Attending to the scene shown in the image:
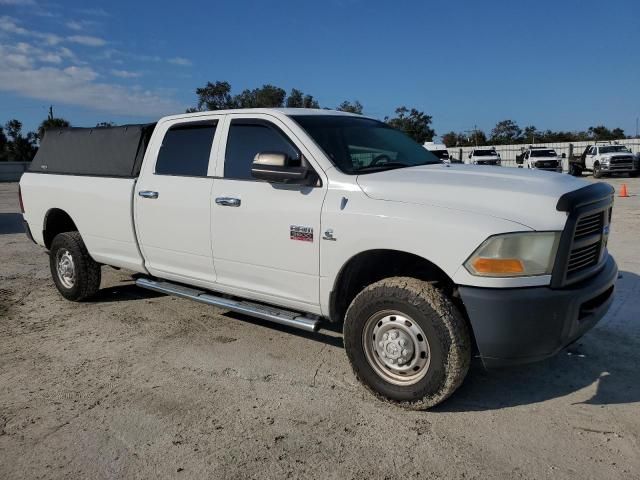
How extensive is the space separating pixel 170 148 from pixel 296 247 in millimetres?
1877

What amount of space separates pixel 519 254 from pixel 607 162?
31.1 m

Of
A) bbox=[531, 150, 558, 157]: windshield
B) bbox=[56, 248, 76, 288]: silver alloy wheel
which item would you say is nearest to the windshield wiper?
bbox=[56, 248, 76, 288]: silver alloy wheel

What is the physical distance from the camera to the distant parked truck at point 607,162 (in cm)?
2999

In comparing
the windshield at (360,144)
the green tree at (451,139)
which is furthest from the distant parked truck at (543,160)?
the green tree at (451,139)

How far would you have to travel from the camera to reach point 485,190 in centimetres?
331

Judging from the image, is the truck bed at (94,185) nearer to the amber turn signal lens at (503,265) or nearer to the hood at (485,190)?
the hood at (485,190)

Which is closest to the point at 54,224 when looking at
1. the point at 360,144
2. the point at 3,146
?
the point at 360,144

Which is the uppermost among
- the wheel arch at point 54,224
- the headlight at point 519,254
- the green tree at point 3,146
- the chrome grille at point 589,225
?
the green tree at point 3,146

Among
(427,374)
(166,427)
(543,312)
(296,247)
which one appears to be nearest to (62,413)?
(166,427)

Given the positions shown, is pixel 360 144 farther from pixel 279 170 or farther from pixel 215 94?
pixel 215 94

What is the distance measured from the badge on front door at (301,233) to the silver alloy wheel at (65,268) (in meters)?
A: 3.34

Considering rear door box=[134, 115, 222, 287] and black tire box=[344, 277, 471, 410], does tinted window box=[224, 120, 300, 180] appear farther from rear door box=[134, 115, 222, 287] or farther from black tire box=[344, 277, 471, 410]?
black tire box=[344, 277, 471, 410]

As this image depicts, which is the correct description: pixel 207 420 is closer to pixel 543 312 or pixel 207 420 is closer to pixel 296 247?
pixel 296 247

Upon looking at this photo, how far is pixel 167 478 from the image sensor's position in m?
2.85
